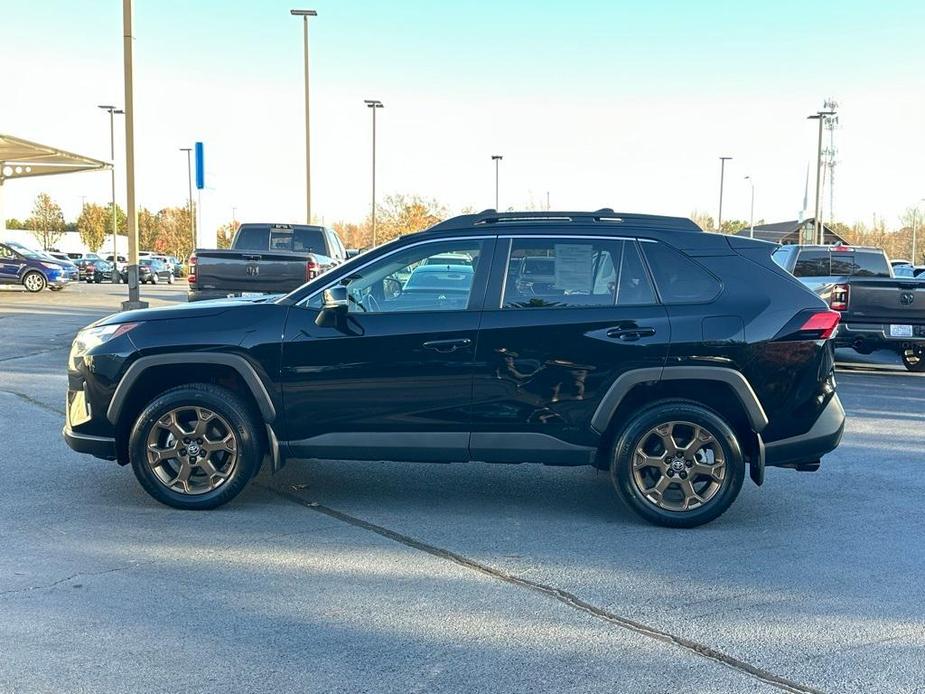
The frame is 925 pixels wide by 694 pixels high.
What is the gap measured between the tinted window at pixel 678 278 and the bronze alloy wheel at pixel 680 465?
80 cm

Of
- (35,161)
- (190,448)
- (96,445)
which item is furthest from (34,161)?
(190,448)

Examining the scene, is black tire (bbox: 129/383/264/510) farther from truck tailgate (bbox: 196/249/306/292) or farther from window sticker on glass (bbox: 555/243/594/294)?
truck tailgate (bbox: 196/249/306/292)

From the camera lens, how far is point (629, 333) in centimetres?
525

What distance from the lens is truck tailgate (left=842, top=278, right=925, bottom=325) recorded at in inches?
468

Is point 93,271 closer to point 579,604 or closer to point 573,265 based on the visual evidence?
point 573,265

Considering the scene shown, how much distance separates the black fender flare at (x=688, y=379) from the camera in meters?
5.22

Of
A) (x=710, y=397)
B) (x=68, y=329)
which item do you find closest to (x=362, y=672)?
(x=710, y=397)

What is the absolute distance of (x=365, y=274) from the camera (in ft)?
17.9

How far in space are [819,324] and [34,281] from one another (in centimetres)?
2981

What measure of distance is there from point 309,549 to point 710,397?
2.66 metres

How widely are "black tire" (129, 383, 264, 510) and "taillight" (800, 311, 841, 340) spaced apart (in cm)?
353

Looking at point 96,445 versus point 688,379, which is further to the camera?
point 96,445

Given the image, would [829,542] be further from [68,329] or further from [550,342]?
[68,329]

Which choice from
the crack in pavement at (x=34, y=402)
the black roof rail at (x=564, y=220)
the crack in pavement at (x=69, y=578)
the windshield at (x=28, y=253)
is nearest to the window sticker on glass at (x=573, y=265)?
the black roof rail at (x=564, y=220)
